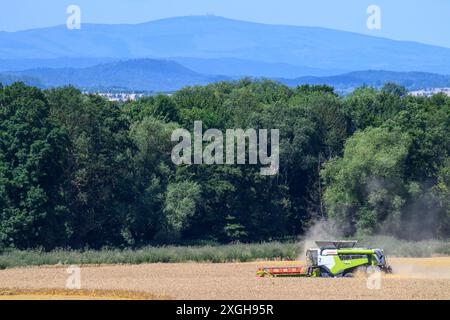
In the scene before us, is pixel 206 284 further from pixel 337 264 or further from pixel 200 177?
pixel 200 177

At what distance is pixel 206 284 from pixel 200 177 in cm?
3970

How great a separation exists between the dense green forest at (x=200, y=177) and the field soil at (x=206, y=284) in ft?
58.6

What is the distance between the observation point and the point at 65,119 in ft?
285

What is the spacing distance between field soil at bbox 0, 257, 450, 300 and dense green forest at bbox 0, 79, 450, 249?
1788 cm

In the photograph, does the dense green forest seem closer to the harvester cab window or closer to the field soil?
the field soil

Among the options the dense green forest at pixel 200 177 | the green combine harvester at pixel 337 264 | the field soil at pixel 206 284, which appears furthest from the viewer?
the dense green forest at pixel 200 177

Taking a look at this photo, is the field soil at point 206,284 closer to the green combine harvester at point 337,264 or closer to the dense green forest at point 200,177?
the green combine harvester at point 337,264

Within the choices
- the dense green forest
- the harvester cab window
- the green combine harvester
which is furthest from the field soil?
the dense green forest

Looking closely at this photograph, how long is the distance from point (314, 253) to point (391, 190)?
110 feet

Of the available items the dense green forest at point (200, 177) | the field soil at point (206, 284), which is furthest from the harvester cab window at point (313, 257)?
the dense green forest at point (200, 177)

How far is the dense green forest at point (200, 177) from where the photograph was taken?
7906 centimetres

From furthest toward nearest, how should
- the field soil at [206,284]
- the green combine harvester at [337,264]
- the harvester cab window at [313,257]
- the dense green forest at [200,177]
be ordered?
the dense green forest at [200,177] < the harvester cab window at [313,257] < the green combine harvester at [337,264] < the field soil at [206,284]

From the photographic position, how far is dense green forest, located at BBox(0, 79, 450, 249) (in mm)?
79062
